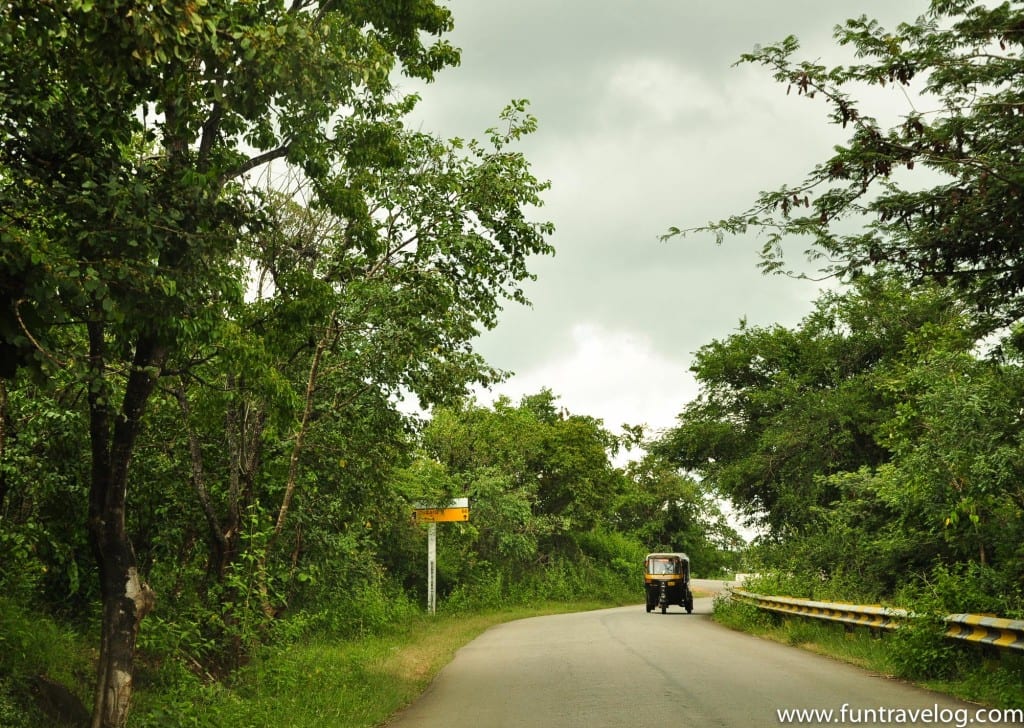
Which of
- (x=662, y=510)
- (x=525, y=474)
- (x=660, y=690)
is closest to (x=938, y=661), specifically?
(x=660, y=690)

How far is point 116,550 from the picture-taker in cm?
916

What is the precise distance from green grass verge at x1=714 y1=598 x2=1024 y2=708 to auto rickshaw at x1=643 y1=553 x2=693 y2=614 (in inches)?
702

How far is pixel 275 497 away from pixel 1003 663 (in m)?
10.7

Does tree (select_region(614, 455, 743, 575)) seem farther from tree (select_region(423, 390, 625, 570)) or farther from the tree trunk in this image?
A: the tree trunk

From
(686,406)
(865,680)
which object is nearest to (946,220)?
(865,680)

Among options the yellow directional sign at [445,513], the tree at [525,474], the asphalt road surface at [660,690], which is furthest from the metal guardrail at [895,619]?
the tree at [525,474]

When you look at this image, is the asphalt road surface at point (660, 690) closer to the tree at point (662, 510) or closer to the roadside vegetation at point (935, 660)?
the roadside vegetation at point (935, 660)

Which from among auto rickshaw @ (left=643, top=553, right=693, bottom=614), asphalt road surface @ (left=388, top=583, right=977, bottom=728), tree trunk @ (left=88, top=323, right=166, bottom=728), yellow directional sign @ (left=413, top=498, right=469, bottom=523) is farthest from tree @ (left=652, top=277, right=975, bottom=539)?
tree trunk @ (left=88, top=323, right=166, bottom=728)

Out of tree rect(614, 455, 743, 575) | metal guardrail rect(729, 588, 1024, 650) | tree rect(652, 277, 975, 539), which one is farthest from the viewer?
tree rect(614, 455, 743, 575)

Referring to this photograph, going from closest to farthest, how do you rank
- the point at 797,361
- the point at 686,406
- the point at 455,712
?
the point at 455,712 → the point at 797,361 → the point at 686,406

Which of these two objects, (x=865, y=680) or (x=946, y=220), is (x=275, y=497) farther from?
(x=946, y=220)

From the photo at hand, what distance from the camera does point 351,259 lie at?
12.9 m

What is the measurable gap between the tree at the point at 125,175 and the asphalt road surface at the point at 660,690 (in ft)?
14.5

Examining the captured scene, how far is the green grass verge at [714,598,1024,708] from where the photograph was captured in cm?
1023
